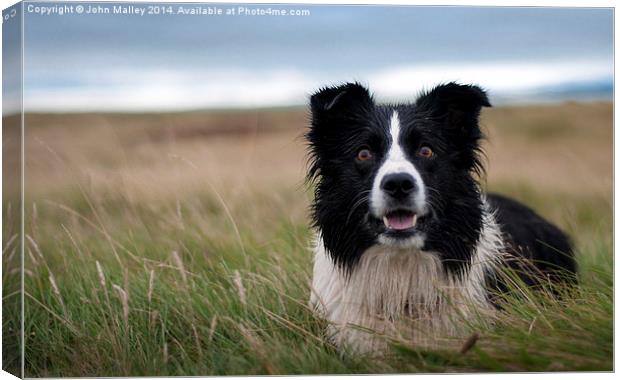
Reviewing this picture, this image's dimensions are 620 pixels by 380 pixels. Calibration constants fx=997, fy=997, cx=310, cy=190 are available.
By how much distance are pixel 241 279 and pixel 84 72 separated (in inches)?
63.7

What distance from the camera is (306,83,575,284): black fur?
18.6 feet

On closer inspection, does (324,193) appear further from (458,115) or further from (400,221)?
(458,115)

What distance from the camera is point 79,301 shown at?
6281 mm

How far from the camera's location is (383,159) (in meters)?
5.58

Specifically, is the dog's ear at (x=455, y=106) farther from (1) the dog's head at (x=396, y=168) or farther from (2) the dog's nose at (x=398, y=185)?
(2) the dog's nose at (x=398, y=185)

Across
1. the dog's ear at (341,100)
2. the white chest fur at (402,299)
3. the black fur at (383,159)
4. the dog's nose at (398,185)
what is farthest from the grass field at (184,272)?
the dog's nose at (398,185)

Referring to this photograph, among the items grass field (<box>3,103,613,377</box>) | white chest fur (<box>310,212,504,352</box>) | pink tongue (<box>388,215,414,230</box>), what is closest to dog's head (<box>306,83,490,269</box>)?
pink tongue (<box>388,215,414,230</box>)

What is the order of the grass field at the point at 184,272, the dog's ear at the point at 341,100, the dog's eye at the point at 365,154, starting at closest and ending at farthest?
1. the dog's eye at the point at 365,154
2. the dog's ear at the point at 341,100
3. the grass field at the point at 184,272

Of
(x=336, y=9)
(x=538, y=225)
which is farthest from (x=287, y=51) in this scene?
(x=538, y=225)

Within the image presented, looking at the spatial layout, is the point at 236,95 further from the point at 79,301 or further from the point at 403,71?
the point at 79,301

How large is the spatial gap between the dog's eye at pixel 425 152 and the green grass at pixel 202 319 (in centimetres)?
105

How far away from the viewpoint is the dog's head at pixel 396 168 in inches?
220

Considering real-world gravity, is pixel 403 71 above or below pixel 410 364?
above

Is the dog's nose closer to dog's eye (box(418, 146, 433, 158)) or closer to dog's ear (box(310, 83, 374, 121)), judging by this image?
dog's eye (box(418, 146, 433, 158))
